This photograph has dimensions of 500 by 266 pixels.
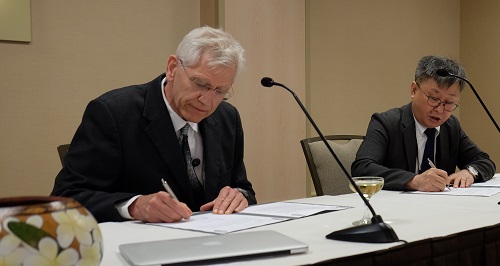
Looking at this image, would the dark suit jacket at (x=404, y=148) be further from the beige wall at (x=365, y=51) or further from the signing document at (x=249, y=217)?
the beige wall at (x=365, y=51)

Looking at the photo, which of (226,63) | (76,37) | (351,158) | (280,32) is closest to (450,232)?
(226,63)

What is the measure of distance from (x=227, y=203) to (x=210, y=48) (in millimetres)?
579

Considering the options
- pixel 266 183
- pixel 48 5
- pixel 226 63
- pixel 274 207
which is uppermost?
pixel 48 5

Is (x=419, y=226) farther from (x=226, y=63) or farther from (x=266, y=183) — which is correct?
(x=266, y=183)

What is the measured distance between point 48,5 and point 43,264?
3051 millimetres

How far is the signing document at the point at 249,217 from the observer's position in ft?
5.35

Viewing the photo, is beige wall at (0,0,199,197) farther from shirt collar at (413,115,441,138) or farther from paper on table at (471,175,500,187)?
paper on table at (471,175,500,187)

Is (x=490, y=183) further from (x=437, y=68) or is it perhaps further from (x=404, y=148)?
(x=437, y=68)

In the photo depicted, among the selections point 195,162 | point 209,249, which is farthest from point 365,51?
point 209,249

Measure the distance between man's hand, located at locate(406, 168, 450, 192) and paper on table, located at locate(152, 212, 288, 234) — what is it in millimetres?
1067

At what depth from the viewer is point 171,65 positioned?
7.35 ft

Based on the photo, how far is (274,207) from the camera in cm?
206

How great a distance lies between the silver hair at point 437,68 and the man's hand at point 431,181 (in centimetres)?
60

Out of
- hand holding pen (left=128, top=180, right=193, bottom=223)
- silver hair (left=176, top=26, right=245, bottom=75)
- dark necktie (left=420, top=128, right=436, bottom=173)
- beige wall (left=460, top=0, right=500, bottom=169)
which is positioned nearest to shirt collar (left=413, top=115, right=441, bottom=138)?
dark necktie (left=420, top=128, right=436, bottom=173)
